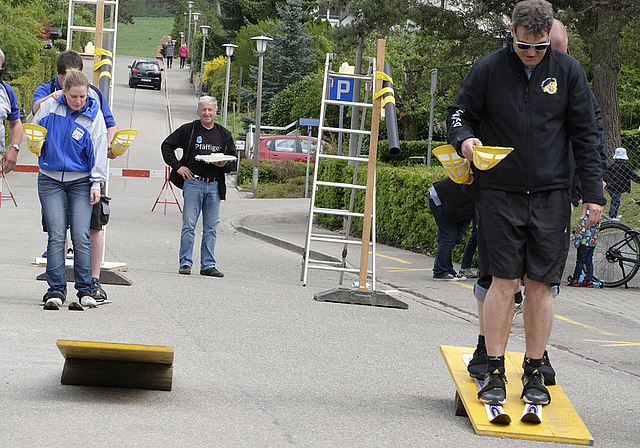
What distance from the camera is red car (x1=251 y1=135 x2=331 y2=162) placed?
→ 3266 centimetres

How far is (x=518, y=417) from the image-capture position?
4473 mm

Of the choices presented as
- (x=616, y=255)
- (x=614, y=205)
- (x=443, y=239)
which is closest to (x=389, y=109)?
(x=443, y=239)

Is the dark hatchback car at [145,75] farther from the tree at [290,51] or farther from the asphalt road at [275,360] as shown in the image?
the asphalt road at [275,360]

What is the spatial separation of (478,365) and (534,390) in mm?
392

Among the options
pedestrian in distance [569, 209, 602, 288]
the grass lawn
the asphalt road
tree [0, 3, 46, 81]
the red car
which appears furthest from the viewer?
the grass lawn

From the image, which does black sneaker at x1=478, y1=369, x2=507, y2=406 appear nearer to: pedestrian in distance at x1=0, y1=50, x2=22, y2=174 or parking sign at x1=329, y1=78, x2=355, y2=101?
pedestrian in distance at x1=0, y1=50, x2=22, y2=174

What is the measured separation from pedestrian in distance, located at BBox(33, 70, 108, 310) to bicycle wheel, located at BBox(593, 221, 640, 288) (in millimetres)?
7538

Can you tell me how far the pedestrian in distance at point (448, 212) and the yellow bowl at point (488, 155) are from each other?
6.54m

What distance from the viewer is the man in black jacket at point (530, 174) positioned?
455 centimetres

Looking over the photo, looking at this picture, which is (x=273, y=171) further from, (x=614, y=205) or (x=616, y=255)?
(x=616, y=255)

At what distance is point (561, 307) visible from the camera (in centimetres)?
1005

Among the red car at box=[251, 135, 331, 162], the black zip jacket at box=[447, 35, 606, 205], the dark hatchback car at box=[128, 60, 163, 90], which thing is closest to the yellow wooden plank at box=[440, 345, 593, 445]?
the black zip jacket at box=[447, 35, 606, 205]

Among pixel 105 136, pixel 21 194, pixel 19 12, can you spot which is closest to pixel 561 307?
pixel 105 136

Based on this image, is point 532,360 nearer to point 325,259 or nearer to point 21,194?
point 325,259
